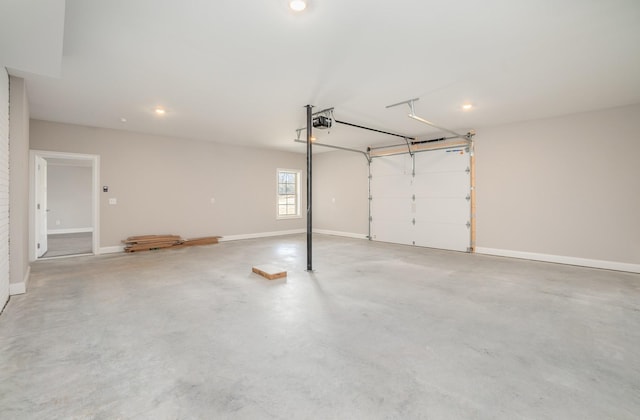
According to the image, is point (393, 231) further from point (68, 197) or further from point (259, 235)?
point (68, 197)

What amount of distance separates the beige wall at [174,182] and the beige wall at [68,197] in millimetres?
4891

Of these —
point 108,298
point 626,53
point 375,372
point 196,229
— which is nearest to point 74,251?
point 196,229

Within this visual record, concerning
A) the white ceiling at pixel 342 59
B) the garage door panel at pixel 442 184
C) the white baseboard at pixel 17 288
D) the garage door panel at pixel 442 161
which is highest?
the white ceiling at pixel 342 59

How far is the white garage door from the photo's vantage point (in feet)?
21.7

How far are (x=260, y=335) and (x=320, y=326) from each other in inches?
21.7

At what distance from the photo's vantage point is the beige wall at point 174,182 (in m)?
6.25

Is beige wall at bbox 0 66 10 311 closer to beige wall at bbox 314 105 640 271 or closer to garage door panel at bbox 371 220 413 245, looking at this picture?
garage door panel at bbox 371 220 413 245

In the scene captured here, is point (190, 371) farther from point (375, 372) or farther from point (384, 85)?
point (384, 85)

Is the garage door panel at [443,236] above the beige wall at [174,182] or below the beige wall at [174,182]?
below

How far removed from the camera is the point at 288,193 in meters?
9.88

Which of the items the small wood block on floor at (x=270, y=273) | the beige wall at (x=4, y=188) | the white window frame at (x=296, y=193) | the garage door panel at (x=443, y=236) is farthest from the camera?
the white window frame at (x=296, y=193)

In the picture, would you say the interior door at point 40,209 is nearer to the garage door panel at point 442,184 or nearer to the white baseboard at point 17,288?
the white baseboard at point 17,288

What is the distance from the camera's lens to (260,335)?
2.54 metres

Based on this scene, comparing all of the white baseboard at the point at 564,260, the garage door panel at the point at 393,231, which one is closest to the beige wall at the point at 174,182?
the garage door panel at the point at 393,231
